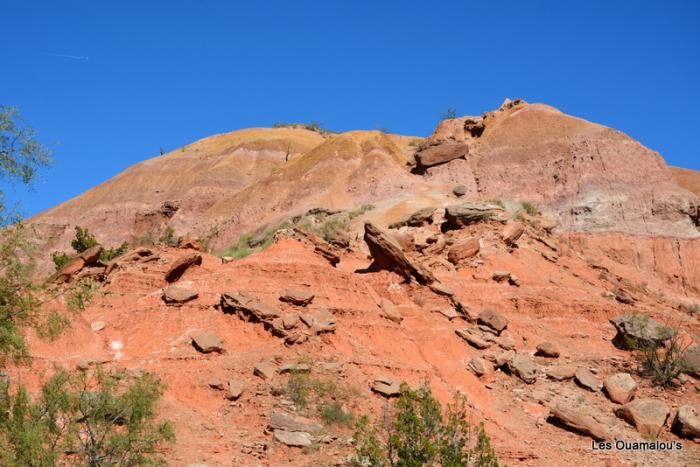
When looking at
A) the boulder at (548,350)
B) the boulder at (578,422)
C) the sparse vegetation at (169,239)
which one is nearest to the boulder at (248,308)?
the boulder at (578,422)

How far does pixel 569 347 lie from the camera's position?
68.0ft

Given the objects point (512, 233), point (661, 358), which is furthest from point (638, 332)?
point (512, 233)

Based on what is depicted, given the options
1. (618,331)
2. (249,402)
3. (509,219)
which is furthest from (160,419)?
(509,219)

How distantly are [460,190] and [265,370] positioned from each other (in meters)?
27.0

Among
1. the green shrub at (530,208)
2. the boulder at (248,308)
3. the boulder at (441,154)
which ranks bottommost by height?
the boulder at (248,308)

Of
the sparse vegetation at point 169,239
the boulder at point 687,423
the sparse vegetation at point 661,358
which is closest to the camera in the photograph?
the boulder at point 687,423

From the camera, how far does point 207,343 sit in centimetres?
1574

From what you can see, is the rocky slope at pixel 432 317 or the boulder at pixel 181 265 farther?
the boulder at pixel 181 265

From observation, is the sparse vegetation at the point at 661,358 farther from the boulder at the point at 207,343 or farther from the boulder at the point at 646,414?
the boulder at the point at 207,343

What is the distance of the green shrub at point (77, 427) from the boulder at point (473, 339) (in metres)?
10.8

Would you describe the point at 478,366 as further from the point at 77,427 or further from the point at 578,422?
the point at 77,427

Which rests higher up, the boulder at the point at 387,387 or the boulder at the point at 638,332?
the boulder at the point at 638,332

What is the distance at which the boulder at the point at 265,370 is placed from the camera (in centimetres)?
1488

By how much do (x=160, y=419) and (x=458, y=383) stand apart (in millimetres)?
7834
